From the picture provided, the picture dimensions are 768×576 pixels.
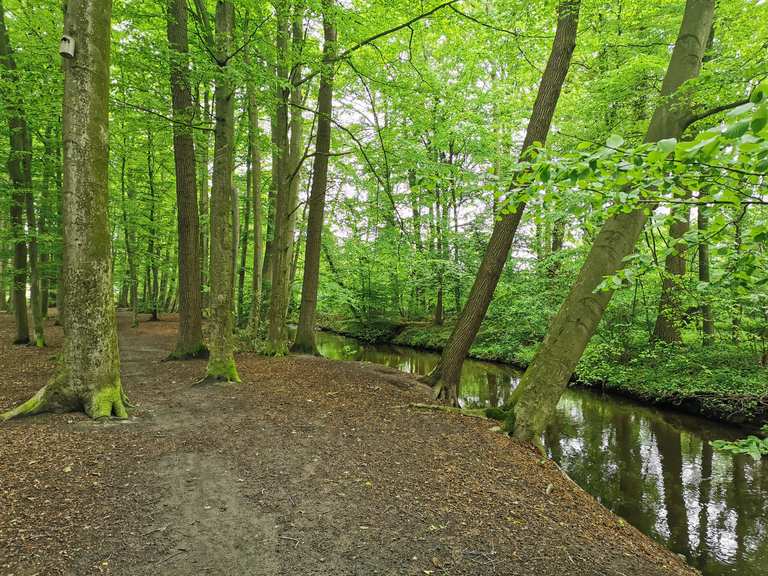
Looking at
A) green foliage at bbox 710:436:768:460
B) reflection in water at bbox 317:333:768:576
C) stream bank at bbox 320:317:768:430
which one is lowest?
reflection in water at bbox 317:333:768:576

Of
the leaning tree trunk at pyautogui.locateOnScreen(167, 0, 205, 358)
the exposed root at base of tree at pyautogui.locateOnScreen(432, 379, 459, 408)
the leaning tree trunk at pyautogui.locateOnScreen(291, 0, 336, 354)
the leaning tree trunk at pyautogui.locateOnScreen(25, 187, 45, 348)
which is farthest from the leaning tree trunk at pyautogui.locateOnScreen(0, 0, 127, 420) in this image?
the leaning tree trunk at pyautogui.locateOnScreen(25, 187, 45, 348)

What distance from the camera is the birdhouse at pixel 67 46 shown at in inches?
171

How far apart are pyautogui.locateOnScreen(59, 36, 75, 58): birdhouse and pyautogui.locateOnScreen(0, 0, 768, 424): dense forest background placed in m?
2.04

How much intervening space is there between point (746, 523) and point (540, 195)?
529 centimetres

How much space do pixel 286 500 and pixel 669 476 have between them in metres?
6.07

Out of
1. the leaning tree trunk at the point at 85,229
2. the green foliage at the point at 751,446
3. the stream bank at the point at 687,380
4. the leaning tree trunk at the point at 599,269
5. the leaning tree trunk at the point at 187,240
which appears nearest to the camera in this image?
the green foliage at the point at 751,446

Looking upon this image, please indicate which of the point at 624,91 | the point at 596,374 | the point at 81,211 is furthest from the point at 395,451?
the point at 624,91

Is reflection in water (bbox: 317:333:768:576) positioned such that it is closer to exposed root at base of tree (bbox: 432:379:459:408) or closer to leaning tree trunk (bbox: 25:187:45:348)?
exposed root at base of tree (bbox: 432:379:459:408)

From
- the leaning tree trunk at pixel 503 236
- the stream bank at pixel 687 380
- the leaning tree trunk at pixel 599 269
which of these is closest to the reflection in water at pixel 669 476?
the stream bank at pixel 687 380

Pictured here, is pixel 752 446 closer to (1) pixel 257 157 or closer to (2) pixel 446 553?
(2) pixel 446 553

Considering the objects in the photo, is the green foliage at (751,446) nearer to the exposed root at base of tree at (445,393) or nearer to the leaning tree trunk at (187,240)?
the exposed root at base of tree at (445,393)

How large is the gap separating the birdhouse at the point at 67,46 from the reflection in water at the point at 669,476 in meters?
8.41

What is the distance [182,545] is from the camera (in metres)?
2.80

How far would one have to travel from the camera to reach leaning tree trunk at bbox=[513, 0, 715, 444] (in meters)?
5.46
